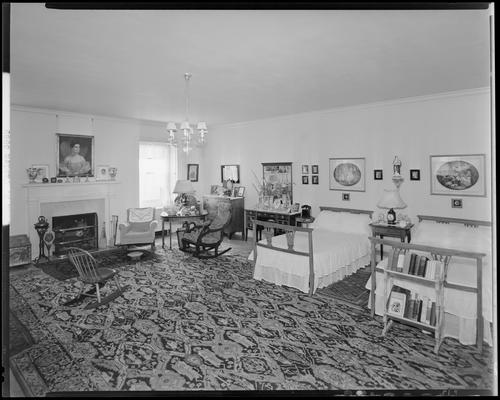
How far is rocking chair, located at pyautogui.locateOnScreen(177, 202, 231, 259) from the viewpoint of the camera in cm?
686

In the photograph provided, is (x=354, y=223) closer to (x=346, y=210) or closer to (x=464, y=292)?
(x=346, y=210)

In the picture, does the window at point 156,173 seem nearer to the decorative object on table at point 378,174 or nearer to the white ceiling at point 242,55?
the white ceiling at point 242,55

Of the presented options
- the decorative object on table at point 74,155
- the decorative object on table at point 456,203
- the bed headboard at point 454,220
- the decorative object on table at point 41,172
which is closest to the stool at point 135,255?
the decorative object on table at point 74,155

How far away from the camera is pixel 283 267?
5094mm

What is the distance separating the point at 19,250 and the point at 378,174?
7.45 meters

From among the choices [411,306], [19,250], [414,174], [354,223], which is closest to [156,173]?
[19,250]

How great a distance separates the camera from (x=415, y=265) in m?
3.46

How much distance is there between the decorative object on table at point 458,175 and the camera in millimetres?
5328

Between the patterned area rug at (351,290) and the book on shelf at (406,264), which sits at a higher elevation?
the book on shelf at (406,264)

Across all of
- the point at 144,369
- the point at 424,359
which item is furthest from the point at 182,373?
the point at 424,359

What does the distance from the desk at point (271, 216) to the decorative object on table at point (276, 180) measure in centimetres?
67

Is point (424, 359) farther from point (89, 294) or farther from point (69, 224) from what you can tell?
point (69, 224)

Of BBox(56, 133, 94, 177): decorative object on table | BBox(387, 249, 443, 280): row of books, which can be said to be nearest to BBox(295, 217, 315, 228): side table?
BBox(387, 249, 443, 280): row of books

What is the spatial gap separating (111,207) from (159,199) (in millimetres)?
1463
